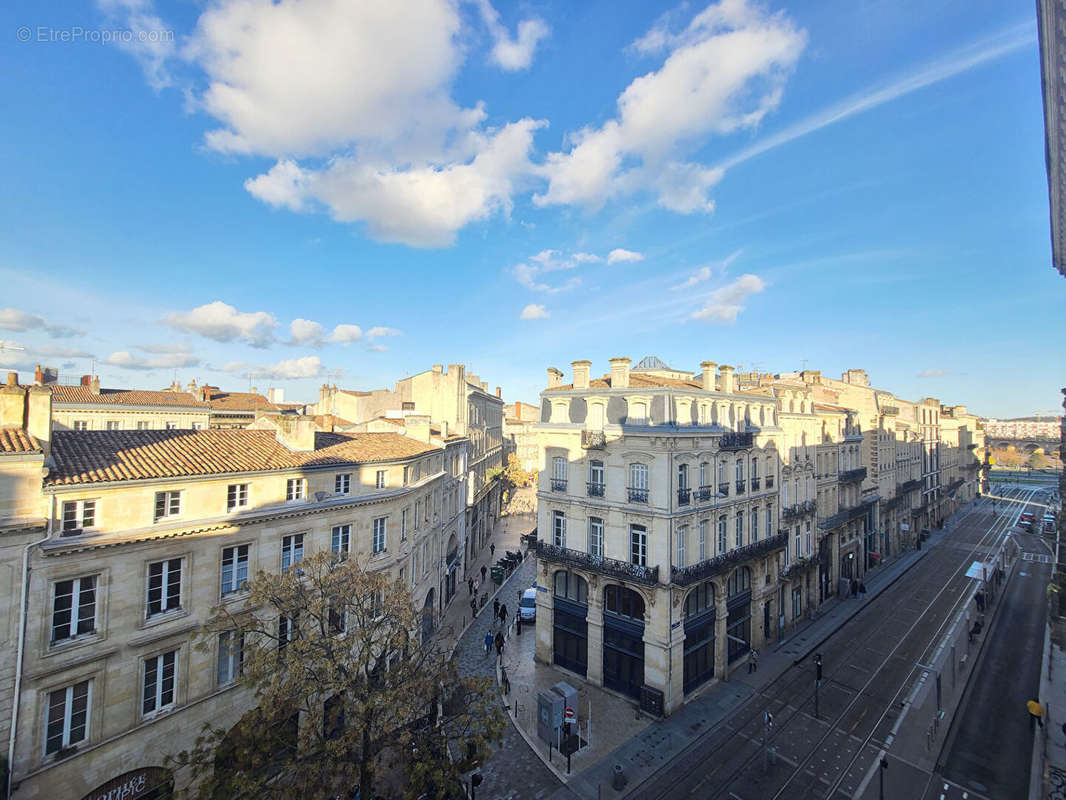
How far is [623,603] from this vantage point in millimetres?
25781

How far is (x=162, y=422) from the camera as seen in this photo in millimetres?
42938

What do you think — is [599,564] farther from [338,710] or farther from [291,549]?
[338,710]

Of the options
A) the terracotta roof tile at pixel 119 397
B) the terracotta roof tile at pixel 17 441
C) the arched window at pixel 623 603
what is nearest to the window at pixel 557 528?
the arched window at pixel 623 603

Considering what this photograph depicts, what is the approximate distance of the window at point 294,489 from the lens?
20406 mm

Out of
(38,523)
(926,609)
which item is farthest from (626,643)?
(926,609)

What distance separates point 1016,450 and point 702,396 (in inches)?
7865

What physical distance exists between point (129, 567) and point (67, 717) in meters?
4.37

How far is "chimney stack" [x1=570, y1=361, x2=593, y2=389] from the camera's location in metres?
28.3

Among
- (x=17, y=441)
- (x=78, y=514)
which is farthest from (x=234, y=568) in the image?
(x=17, y=441)

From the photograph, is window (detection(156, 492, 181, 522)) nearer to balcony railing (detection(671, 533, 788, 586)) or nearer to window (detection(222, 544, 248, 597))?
window (detection(222, 544, 248, 597))

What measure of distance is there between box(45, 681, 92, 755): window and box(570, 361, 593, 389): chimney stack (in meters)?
23.4

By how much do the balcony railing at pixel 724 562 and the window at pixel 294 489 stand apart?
17628mm

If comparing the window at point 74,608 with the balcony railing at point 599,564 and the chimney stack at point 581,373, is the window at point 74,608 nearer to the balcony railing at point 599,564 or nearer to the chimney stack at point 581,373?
the balcony railing at point 599,564

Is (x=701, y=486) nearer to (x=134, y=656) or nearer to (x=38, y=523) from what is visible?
(x=134, y=656)
